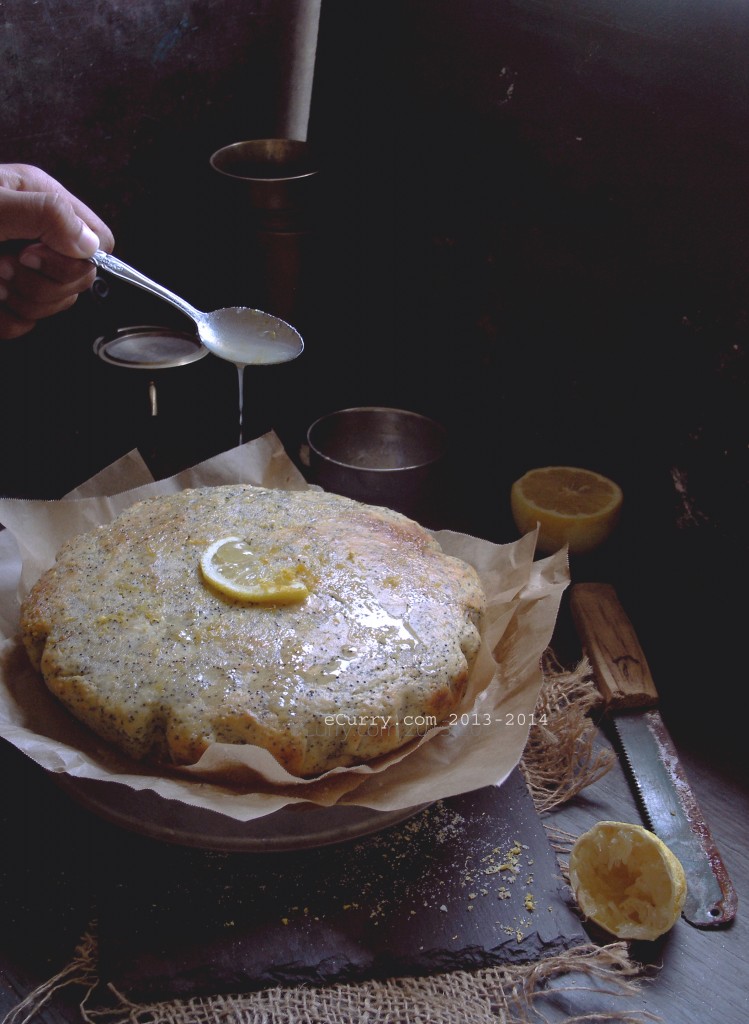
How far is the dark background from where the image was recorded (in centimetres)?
270

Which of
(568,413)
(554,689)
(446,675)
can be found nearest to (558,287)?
(568,413)

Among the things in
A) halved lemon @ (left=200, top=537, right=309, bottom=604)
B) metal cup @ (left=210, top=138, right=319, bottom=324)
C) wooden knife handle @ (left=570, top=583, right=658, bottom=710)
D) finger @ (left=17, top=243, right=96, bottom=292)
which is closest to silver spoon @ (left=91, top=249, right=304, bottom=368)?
finger @ (left=17, top=243, right=96, bottom=292)

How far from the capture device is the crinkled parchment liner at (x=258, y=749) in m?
1.85

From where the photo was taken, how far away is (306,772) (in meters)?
1.90

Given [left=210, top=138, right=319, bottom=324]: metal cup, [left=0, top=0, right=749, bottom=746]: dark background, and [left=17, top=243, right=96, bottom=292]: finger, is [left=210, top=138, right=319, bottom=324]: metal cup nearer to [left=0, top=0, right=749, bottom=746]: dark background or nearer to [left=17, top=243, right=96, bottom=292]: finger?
[left=0, top=0, right=749, bottom=746]: dark background

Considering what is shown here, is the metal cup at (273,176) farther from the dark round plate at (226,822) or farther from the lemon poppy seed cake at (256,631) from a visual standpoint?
the dark round plate at (226,822)

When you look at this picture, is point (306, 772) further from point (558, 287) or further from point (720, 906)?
point (558, 287)

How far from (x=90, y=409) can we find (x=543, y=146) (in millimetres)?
1997

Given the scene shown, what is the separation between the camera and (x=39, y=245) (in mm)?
2500

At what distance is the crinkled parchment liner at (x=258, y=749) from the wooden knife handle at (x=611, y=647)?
0.30 meters

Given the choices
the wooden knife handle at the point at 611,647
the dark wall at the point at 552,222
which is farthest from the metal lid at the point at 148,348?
the wooden knife handle at the point at 611,647

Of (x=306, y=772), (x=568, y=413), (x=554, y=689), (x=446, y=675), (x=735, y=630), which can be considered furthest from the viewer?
(x=568, y=413)

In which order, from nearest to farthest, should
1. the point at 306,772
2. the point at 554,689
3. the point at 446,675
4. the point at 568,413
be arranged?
1. the point at 306,772
2. the point at 446,675
3. the point at 554,689
4. the point at 568,413

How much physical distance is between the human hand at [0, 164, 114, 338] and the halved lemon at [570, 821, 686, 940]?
6.49 feet
